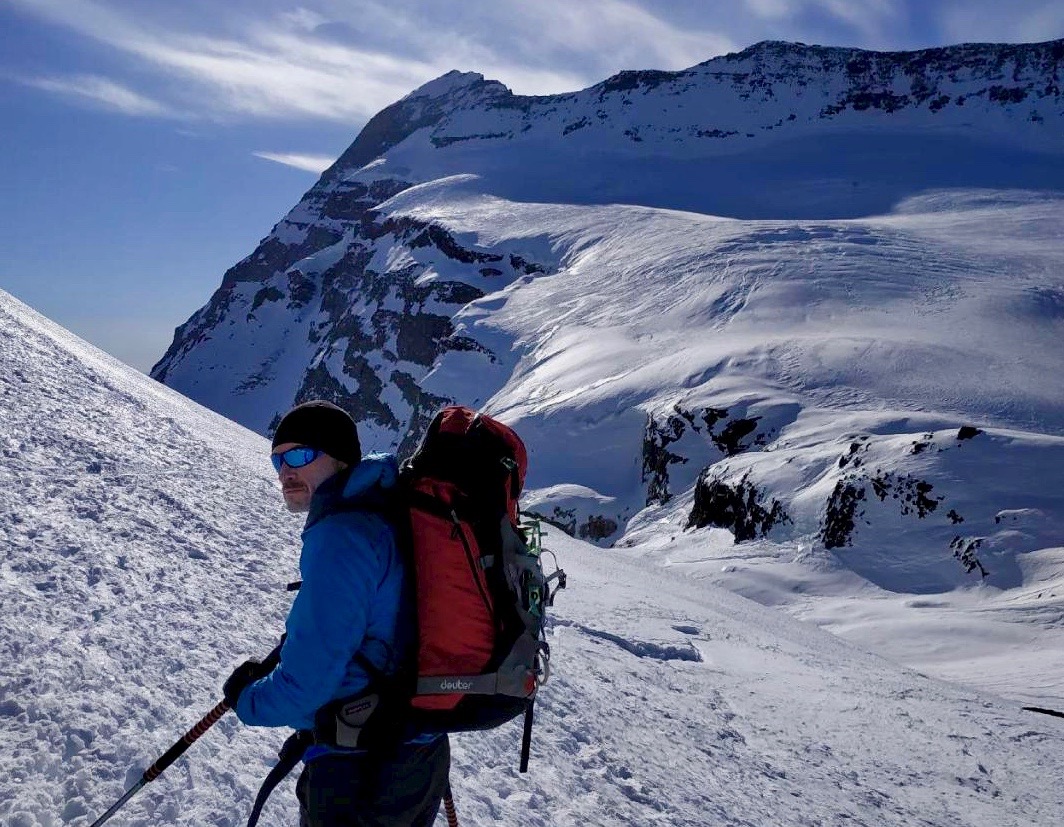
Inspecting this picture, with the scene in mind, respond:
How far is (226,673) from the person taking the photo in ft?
13.2

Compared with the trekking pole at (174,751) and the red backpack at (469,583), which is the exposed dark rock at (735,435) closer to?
the red backpack at (469,583)

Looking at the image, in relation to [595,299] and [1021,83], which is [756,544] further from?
[1021,83]

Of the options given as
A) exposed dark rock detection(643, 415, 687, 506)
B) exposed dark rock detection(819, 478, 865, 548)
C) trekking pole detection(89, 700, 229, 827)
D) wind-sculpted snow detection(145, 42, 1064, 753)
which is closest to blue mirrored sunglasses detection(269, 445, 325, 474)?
trekking pole detection(89, 700, 229, 827)

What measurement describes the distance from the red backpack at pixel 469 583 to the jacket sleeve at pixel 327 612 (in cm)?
16

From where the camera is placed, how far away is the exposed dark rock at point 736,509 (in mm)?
23688

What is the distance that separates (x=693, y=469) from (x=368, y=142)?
172 meters

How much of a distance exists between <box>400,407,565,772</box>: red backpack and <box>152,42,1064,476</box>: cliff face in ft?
191

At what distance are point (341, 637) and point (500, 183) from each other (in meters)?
117

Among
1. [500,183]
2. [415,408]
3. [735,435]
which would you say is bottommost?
[415,408]

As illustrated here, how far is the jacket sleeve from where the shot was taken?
2.32 meters

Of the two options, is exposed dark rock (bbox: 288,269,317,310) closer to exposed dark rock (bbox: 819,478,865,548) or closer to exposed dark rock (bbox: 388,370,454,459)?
exposed dark rock (bbox: 388,370,454,459)

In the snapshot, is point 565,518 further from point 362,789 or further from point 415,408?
point 415,408

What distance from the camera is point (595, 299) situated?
207ft

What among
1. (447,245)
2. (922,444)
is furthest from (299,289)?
(922,444)
